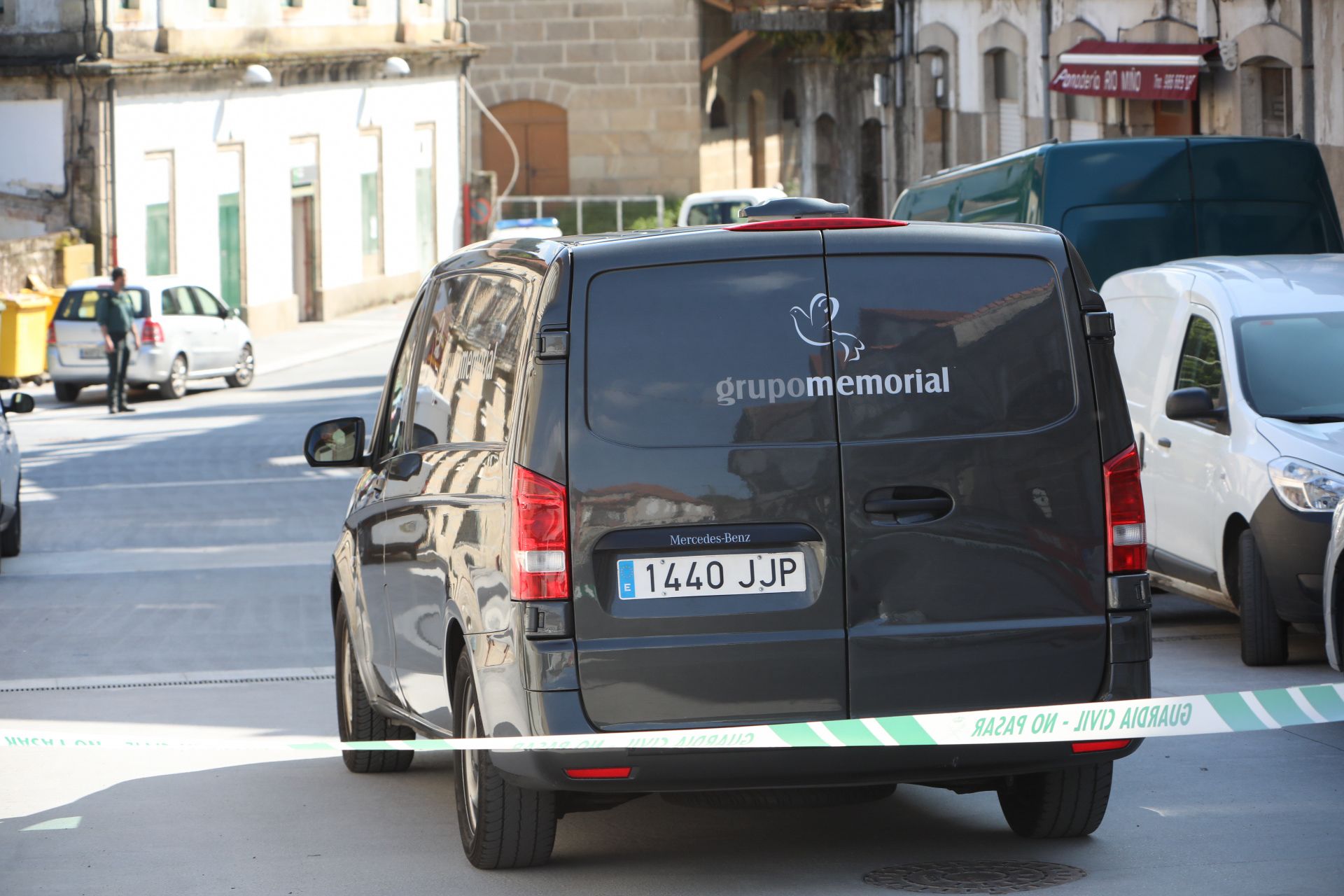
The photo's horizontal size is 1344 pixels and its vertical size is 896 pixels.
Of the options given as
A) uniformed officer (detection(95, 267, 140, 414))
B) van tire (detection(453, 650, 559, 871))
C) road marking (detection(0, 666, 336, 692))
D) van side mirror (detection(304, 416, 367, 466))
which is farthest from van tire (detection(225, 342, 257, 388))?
van tire (detection(453, 650, 559, 871))

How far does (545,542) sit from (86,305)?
25.6 m

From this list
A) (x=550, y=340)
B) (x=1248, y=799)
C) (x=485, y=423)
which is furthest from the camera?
(x=1248, y=799)

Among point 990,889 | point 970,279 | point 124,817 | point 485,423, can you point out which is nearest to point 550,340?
point 485,423

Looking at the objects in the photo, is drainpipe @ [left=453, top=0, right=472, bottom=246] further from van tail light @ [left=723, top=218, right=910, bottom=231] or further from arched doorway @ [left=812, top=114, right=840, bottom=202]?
van tail light @ [left=723, top=218, right=910, bottom=231]

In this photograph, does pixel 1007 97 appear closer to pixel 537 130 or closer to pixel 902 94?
pixel 902 94

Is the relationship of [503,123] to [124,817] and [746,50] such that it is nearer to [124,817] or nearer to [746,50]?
[746,50]

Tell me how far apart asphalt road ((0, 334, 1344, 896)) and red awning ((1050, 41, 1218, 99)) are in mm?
13638

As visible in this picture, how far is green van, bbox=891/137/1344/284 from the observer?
14.3m

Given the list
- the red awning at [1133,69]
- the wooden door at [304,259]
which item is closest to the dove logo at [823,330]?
the red awning at [1133,69]

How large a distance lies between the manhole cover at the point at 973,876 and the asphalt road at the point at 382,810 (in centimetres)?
8

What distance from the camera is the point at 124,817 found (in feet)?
24.4

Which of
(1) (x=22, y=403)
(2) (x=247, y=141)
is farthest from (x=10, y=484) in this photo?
(2) (x=247, y=141)

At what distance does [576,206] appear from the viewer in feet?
180

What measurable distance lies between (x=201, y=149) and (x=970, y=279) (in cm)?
3449
